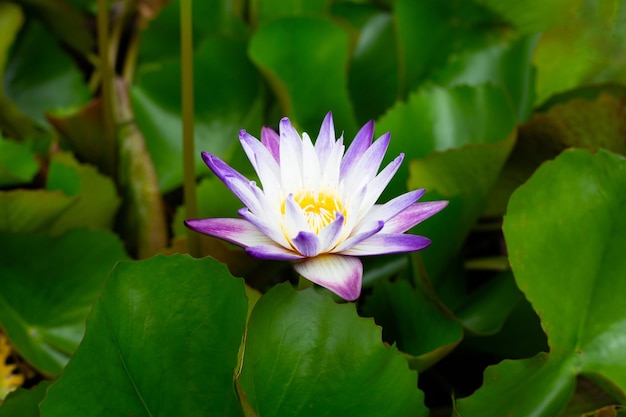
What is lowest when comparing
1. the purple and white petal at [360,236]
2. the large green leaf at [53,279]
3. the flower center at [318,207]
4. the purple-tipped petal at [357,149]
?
the large green leaf at [53,279]

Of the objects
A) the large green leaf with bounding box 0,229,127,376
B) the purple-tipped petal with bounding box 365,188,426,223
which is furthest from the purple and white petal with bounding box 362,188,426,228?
the large green leaf with bounding box 0,229,127,376

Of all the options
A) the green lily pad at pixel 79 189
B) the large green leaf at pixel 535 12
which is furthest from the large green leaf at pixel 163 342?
the large green leaf at pixel 535 12

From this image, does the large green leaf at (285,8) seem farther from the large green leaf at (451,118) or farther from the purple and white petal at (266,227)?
the purple and white petal at (266,227)

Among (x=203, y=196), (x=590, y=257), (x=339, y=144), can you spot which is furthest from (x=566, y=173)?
(x=203, y=196)

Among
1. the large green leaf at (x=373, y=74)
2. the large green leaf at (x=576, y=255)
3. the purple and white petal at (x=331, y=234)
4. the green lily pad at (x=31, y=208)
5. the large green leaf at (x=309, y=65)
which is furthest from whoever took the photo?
the large green leaf at (x=373, y=74)

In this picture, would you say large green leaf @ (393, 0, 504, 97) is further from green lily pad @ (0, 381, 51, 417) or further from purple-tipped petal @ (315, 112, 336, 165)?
green lily pad @ (0, 381, 51, 417)

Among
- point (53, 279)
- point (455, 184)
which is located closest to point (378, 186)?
point (455, 184)

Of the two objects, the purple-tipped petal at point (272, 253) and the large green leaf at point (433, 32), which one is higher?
the purple-tipped petal at point (272, 253)
